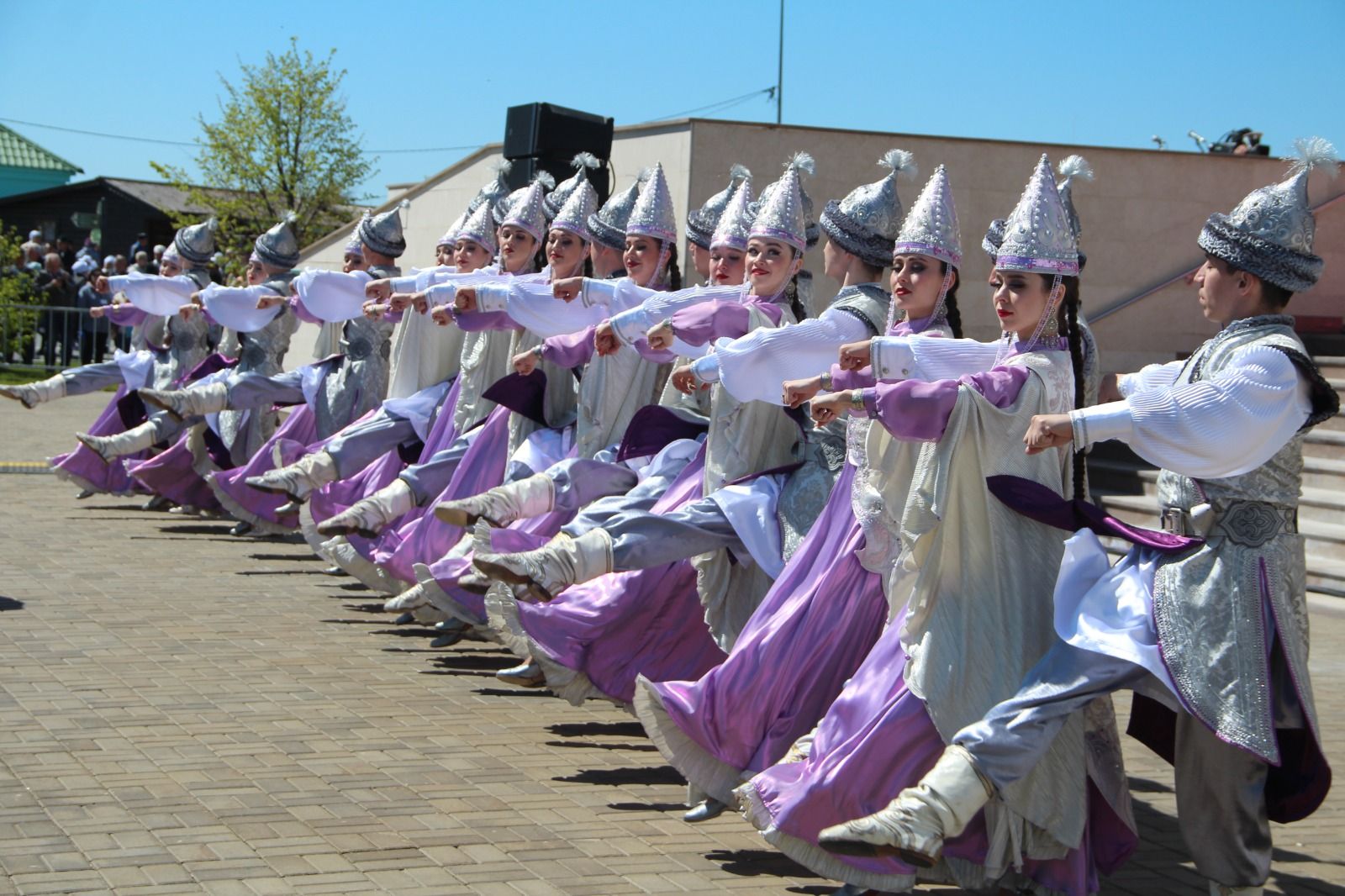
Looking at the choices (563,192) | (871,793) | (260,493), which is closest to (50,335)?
(260,493)

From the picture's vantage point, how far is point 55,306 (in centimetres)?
2656

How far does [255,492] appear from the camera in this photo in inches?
469

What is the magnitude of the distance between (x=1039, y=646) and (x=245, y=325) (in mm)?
7935

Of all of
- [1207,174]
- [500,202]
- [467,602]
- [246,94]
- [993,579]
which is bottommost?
[467,602]

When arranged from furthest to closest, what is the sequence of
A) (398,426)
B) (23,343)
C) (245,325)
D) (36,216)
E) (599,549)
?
(36,216), (23,343), (245,325), (398,426), (599,549)

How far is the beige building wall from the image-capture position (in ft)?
49.2

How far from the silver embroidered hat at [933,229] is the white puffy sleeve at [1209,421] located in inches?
45.9

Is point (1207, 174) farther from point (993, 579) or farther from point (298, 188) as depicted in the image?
point (298, 188)

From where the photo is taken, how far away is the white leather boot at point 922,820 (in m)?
4.46

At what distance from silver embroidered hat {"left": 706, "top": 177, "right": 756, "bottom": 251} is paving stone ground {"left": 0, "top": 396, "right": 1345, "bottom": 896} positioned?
1964 mm

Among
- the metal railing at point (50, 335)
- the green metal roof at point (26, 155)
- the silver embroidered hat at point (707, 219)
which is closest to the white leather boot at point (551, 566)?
the silver embroidered hat at point (707, 219)

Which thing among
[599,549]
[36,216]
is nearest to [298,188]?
[36,216]

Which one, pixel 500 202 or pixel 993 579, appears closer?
pixel 993 579

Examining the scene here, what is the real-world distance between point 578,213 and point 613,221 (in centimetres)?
26
